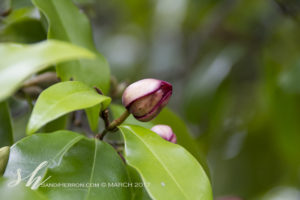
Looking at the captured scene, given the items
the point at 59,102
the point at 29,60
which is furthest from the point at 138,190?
the point at 29,60

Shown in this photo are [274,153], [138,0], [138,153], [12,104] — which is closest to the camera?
[138,153]

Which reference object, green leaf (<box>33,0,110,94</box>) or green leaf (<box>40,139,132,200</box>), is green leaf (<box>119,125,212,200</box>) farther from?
green leaf (<box>33,0,110,94</box>)

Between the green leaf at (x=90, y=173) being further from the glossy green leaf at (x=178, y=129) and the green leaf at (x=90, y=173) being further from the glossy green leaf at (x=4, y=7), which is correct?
the glossy green leaf at (x=4, y=7)

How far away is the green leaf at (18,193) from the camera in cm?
48

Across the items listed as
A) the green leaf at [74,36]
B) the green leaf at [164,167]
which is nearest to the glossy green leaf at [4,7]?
the green leaf at [74,36]

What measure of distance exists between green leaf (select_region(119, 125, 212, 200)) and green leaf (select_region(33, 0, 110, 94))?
0.54ft

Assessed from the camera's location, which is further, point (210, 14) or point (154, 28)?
point (154, 28)

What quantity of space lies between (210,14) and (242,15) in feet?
0.53

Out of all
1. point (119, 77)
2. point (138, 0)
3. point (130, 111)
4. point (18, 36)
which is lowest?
point (119, 77)

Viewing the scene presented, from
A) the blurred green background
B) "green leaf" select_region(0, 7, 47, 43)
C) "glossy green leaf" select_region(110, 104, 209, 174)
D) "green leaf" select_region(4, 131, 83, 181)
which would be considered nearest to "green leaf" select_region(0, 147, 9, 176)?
"green leaf" select_region(4, 131, 83, 181)

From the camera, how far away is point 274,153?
67.4 inches

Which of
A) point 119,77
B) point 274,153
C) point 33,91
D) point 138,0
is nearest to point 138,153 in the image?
point 33,91

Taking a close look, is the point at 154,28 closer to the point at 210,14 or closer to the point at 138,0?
the point at 138,0

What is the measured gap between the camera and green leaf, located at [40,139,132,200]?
54cm
